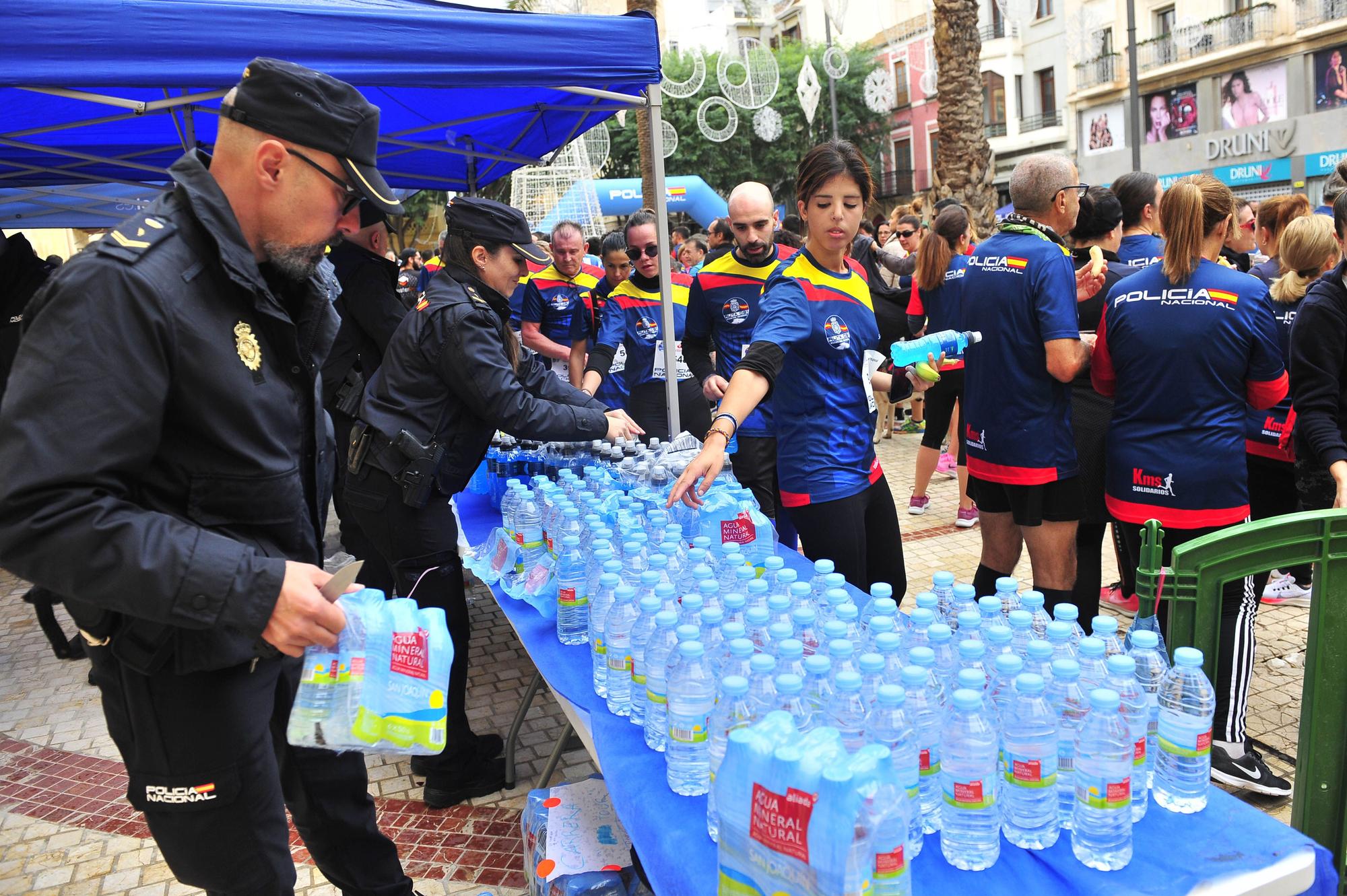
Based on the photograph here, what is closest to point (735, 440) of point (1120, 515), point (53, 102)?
point (1120, 515)

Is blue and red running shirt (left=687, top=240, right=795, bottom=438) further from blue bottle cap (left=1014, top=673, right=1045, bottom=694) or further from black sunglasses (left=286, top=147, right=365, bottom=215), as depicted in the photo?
blue bottle cap (left=1014, top=673, right=1045, bottom=694)

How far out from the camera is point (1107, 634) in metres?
1.85

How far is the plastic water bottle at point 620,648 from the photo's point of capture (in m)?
2.32

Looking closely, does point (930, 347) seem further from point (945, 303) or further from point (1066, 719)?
point (945, 303)

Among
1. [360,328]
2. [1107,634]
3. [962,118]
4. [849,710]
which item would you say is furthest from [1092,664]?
[962,118]

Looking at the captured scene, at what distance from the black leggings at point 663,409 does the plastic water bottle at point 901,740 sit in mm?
4503

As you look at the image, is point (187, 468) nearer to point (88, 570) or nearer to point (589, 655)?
point (88, 570)

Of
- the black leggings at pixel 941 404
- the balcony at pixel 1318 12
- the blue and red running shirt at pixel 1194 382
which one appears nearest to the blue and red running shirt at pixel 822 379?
the blue and red running shirt at pixel 1194 382

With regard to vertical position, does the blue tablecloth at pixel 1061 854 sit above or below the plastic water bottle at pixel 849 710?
below

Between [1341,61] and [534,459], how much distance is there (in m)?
29.1

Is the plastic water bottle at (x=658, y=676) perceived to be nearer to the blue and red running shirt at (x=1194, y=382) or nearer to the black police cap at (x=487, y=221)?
the black police cap at (x=487, y=221)

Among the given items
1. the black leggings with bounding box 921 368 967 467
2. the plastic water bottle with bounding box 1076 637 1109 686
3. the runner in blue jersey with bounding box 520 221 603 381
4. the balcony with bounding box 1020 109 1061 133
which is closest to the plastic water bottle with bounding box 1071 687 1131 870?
the plastic water bottle with bounding box 1076 637 1109 686

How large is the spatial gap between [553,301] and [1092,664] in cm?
570

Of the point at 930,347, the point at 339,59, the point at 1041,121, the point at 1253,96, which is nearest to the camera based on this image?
the point at 930,347
